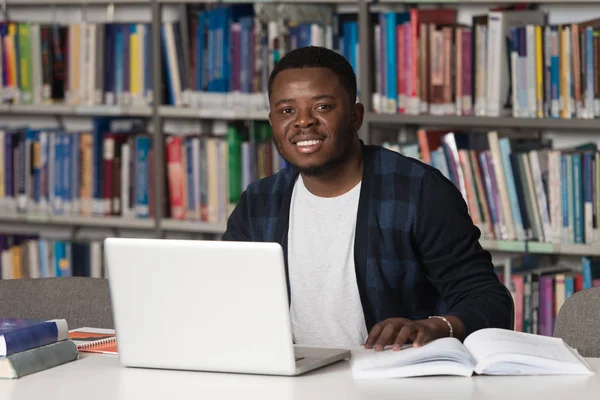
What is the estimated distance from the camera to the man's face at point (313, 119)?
213 cm

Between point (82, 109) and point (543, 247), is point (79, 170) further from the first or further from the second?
point (543, 247)

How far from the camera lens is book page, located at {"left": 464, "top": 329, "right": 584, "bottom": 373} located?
60.0 inches

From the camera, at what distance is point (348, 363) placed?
5.36 feet

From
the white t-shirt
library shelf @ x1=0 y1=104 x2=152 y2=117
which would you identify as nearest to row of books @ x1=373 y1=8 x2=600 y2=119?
library shelf @ x1=0 y1=104 x2=152 y2=117

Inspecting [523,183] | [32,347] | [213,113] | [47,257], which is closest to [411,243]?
[32,347]

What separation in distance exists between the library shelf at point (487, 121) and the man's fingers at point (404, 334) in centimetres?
154

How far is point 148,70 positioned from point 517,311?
1.50 meters

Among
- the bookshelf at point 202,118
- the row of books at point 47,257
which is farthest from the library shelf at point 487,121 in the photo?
the row of books at point 47,257

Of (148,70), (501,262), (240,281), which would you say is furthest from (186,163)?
(240,281)

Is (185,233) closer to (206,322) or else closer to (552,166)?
(552,166)

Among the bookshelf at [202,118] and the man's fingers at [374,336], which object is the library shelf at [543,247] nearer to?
the bookshelf at [202,118]

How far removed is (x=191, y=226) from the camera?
11.9 ft

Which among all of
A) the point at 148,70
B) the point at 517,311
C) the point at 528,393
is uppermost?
the point at 148,70

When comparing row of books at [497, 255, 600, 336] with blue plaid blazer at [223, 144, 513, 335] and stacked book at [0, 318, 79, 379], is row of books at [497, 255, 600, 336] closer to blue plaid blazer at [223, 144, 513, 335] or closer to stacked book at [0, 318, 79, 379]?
blue plaid blazer at [223, 144, 513, 335]
